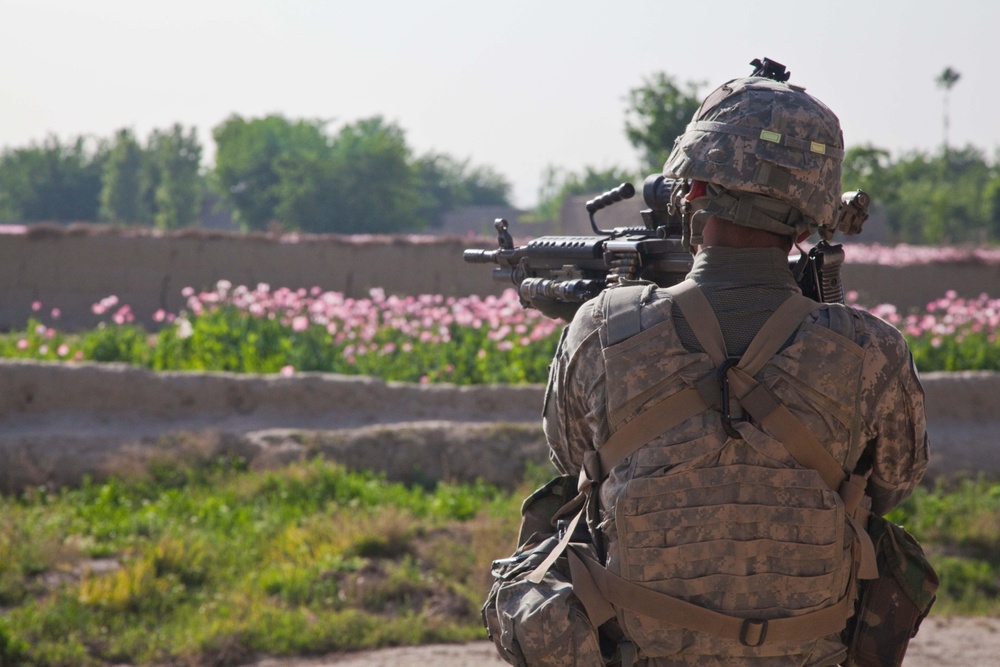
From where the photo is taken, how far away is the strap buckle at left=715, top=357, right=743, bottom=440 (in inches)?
86.0

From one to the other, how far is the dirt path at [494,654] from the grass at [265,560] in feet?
0.33

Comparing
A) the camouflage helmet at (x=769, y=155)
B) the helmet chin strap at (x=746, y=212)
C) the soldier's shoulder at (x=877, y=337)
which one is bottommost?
the soldier's shoulder at (x=877, y=337)

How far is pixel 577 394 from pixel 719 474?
33cm

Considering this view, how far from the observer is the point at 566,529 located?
2.43 metres

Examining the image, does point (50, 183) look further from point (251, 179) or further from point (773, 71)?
point (773, 71)

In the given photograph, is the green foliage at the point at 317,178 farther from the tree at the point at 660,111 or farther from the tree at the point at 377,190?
the tree at the point at 660,111

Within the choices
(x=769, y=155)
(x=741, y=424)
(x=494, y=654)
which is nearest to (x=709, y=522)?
(x=741, y=424)

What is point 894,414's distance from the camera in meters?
2.27

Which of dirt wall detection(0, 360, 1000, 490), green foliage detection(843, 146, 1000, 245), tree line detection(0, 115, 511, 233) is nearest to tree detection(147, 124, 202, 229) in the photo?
tree line detection(0, 115, 511, 233)

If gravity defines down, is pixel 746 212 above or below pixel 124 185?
below

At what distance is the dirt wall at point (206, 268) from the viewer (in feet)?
52.1

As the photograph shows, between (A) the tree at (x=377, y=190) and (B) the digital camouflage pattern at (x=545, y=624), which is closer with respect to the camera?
(B) the digital camouflage pattern at (x=545, y=624)

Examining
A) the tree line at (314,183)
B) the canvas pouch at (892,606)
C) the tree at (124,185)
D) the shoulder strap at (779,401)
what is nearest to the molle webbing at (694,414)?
the shoulder strap at (779,401)

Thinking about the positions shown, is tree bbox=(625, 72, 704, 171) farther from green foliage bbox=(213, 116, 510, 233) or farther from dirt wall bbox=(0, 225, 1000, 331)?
green foliage bbox=(213, 116, 510, 233)
